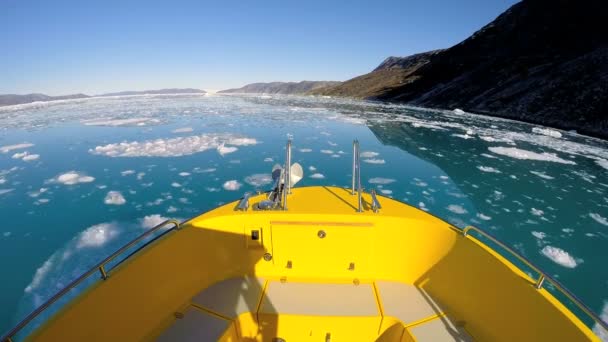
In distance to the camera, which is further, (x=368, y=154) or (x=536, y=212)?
(x=368, y=154)

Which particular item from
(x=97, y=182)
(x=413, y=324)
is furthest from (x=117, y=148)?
(x=413, y=324)

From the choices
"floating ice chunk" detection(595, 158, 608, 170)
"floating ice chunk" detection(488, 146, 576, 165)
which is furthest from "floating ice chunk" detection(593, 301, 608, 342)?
"floating ice chunk" detection(595, 158, 608, 170)

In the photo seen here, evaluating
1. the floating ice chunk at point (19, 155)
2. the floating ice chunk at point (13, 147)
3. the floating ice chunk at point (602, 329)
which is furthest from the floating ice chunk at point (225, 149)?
the floating ice chunk at point (602, 329)

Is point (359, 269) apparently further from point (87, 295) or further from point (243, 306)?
point (87, 295)

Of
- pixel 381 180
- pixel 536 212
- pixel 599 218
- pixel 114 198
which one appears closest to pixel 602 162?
pixel 599 218

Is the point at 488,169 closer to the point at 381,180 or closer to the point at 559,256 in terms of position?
the point at 381,180

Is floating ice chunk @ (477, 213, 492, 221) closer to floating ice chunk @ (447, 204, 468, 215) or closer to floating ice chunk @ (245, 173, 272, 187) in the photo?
floating ice chunk @ (447, 204, 468, 215)

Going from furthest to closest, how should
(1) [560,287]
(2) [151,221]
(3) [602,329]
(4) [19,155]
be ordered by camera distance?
(4) [19,155], (2) [151,221], (3) [602,329], (1) [560,287]
